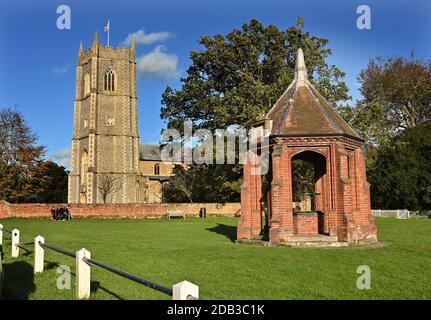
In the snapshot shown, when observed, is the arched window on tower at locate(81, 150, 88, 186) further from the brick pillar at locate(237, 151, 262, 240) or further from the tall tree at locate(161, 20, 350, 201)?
the brick pillar at locate(237, 151, 262, 240)

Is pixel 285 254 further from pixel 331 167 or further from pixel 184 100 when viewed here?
pixel 184 100

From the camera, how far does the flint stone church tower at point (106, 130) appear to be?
63.3 meters

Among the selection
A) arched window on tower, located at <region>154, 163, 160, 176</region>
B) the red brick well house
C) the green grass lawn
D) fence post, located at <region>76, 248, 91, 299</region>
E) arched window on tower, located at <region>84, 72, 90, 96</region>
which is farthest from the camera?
arched window on tower, located at <region>154, 163, 160, 176</region>

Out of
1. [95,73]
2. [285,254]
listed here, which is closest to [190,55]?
[285,254]

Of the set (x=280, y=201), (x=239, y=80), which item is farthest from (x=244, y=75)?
(x=280, y=201)

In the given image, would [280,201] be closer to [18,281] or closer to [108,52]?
[18,281]

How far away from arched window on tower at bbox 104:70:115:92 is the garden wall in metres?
30.3

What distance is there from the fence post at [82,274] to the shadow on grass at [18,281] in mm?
1170

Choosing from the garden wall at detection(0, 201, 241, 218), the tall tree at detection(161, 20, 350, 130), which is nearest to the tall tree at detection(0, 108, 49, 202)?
the garden wall at detection(0, 201, 241, 218)

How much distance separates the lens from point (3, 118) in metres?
48.3

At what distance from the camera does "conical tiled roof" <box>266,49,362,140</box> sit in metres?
17.1

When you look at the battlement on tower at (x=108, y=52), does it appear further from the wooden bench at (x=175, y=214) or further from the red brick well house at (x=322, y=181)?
the red brick well house at (x=322, y=181)
